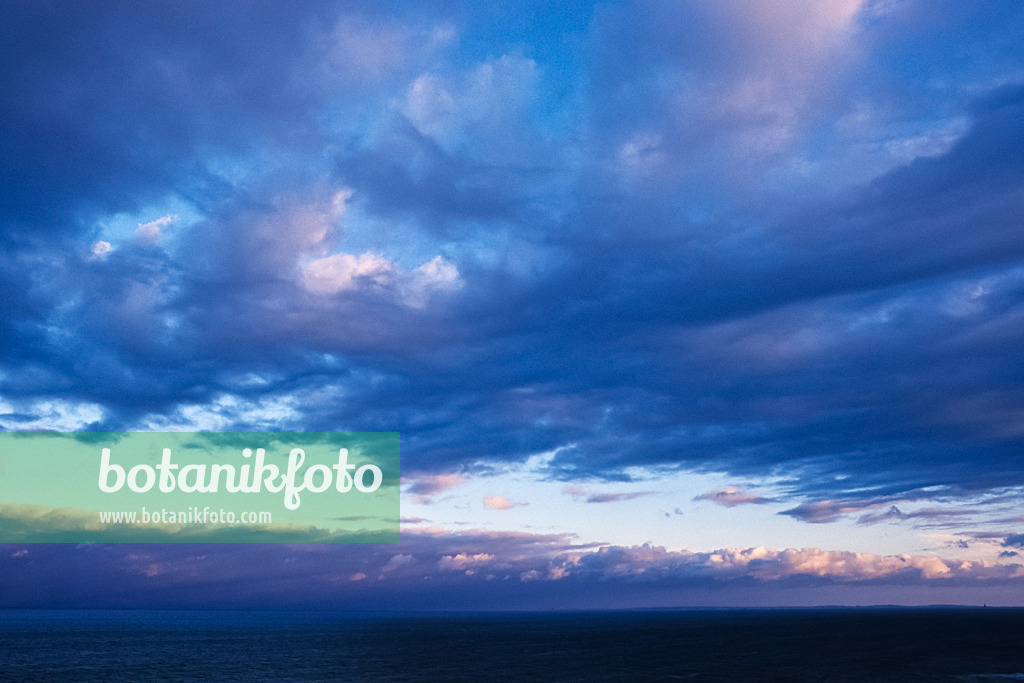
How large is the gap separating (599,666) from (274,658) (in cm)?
7283

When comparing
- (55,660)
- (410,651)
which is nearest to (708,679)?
(410,651)

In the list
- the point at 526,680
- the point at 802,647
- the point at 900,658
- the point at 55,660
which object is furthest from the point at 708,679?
the point at 55,660

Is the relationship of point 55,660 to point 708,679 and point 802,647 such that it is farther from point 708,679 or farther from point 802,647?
point 802,647

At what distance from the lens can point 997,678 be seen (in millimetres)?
97000

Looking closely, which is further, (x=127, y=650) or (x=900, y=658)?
(x=127, y=650)

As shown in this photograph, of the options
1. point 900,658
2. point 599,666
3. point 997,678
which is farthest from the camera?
point 900,658

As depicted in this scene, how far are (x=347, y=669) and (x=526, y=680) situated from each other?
1512 inches

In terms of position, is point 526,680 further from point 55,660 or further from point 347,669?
point 55,660

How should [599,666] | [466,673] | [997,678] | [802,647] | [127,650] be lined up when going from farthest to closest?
[127,650] → [802,647] → [599,666] → [466,673] → [997,678]

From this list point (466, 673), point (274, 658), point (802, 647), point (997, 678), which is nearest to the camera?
point (997, 678)

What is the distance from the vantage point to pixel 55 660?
490ft

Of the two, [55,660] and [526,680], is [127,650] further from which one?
[526,680]

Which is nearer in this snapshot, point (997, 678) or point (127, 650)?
point (997, 678)

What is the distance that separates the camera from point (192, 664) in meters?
135
